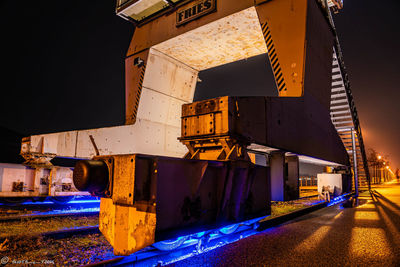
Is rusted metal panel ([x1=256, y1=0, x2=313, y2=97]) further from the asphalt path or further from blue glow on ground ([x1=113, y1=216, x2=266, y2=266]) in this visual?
blue glow on ground ([x1=113, y1=216, x2=266, y2=266])

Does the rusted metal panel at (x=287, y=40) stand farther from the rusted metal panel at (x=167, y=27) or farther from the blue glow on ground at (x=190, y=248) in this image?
the blue glow on ground at (x=190, y=248)

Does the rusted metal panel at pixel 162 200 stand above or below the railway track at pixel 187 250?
above

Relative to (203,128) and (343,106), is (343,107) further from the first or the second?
(203,128)

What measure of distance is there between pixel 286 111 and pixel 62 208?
7.02 meters

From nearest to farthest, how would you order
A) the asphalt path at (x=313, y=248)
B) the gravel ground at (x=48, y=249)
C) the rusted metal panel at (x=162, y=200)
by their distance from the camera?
the rusted metal panel at (x=162, y=200), the asphalt path at (x=313, y=248), the gravel ground at (x=48, y=249)

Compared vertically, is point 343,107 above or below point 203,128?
above

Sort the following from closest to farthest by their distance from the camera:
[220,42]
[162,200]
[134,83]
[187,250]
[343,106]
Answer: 1. [162,200]
2. [187,250]
3. [220,42]
4. [134,83]
5. [343,106]

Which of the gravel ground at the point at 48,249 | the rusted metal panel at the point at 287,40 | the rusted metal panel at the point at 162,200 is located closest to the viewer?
the rusted metal panel at the point at 162,200

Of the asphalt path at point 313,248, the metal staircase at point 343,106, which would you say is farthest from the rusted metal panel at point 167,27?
the metal staircase at point 343,106

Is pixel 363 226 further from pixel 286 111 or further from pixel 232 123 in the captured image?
pixel 232 123

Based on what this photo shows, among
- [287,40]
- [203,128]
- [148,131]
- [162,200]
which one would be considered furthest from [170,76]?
[162,200]

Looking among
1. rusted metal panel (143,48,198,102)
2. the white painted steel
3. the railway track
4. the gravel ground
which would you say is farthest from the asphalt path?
rusted metal panel (143,48,198,102)

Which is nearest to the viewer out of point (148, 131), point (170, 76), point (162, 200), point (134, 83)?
point (162, 200)

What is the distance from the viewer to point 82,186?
8.89 ft
